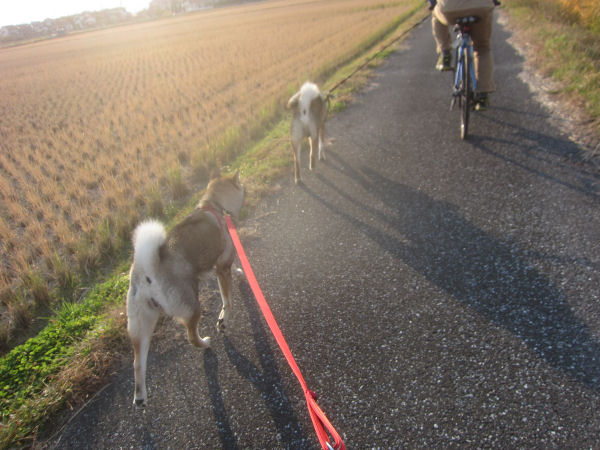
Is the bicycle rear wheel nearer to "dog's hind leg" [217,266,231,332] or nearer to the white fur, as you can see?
Result: the white fur

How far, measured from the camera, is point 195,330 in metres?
2.68

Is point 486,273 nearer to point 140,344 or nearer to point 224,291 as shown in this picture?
point 224,291

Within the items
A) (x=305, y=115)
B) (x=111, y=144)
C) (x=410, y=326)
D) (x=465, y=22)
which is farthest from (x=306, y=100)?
(x=111, y=144)

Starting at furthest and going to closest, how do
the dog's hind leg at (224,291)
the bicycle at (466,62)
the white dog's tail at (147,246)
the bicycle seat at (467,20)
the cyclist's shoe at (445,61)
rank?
the cyclist's shoe at (445,61), the bicycle at (466,62), the bicycle seat at (467,20), the dog's hind leg at (224,291), the white dog's tail at (147,246)

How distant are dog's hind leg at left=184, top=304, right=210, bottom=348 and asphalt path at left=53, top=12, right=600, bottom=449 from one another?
0.38ft

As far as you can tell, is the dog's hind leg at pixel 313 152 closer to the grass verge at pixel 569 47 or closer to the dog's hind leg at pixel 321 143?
the dog's hind leg at pixel 321 143

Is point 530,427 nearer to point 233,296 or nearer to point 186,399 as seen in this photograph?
point 186,399

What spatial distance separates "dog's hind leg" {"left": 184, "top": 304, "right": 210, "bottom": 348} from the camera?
8.59ft

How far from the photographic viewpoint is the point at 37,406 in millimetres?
2402

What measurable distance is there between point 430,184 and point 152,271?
3613 millimetres

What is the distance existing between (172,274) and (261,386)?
1.06 metres

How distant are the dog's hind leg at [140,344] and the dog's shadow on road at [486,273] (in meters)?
2.37

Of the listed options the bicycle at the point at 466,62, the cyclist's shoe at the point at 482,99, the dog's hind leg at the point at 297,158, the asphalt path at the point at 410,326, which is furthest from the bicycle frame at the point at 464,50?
the dog's hind leg at the point at 297,158

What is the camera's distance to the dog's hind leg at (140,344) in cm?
237
